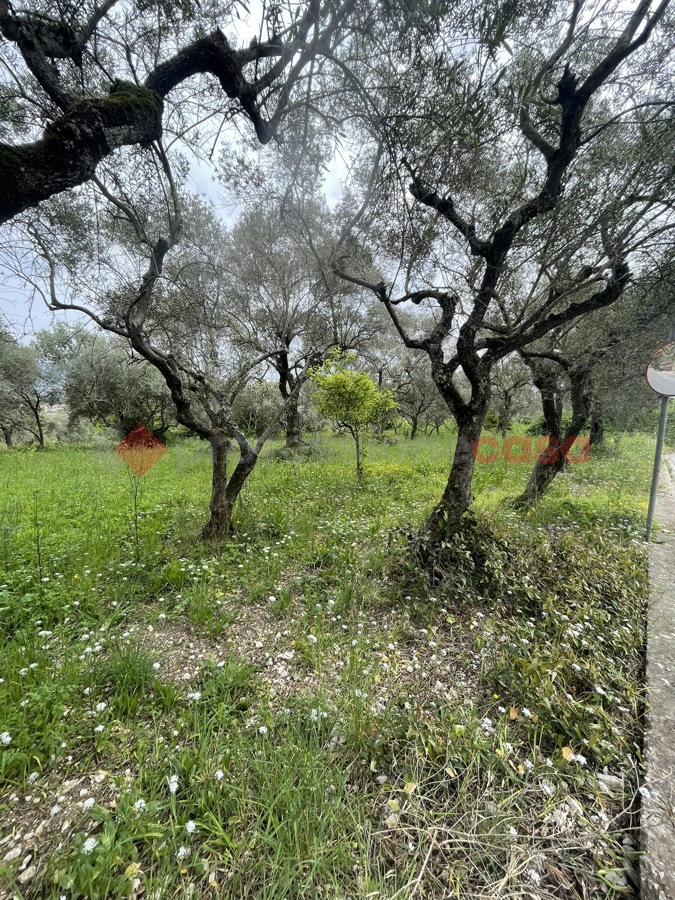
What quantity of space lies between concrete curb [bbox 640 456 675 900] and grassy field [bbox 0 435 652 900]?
0.08 m

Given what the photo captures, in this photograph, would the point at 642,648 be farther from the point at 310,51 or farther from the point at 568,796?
the point at 310,51

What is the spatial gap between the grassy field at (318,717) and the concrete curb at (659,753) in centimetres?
8

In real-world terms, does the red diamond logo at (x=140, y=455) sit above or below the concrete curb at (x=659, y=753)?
above

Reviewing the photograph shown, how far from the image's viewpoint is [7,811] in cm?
150

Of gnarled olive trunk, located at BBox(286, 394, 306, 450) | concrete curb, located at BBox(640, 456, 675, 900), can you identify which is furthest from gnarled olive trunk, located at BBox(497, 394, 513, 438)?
concrete curb, located at BBox(640, 456, 675, 900)

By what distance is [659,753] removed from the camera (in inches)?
70.5

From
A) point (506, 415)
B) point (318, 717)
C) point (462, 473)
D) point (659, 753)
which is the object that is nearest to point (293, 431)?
point (462, 473)

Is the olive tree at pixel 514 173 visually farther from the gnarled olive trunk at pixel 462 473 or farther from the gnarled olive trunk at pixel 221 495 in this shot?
the gnarled olive trunk at pixel 221 495

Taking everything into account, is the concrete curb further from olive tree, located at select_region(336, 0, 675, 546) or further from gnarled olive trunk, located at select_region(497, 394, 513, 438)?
gnarled olive trunk, located at select_region(497, 394, 513, 438)

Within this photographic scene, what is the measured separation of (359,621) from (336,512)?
2.93 meters

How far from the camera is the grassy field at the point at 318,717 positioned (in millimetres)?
1344

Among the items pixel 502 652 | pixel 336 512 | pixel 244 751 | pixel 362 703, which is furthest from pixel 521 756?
pixel 336 512

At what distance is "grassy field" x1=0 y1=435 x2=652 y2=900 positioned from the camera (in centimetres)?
134

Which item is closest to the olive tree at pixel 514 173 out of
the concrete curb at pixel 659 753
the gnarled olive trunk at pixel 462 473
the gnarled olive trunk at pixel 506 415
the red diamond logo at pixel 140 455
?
the gnarled olive trunk at pixel 462 473
